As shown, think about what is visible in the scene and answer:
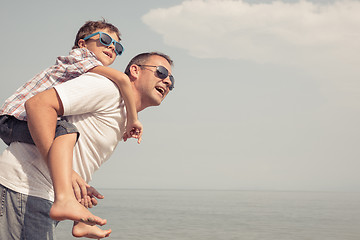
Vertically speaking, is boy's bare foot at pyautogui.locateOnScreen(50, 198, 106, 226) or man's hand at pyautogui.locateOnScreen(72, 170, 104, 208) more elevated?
man's hand at pyautogui.locateOnScreen(72, 170, 104, 208)

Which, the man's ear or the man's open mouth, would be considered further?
the man's ear

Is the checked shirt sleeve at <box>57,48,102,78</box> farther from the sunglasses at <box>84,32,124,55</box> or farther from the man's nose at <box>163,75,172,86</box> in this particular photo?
the sunglasses at <box>84,32,124,55</box>

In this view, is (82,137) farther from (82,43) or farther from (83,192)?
(82,43)

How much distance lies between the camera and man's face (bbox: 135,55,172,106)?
2861 mm

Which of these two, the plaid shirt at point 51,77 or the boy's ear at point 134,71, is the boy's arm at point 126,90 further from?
the boy's ear at point 134,71

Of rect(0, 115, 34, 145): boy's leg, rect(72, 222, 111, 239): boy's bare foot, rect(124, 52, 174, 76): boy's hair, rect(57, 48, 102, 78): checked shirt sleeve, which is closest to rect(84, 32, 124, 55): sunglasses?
rect(124, 52, 174, 76): boy's hair

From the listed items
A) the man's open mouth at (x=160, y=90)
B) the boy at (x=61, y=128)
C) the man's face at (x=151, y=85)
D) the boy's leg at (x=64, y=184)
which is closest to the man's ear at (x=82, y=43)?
the boy at (x=61, y=128)

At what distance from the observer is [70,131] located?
7.80ft

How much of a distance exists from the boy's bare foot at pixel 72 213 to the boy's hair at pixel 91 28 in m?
1.86

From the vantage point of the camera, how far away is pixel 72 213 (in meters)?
2.16

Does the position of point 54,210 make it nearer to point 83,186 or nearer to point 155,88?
point 83,186

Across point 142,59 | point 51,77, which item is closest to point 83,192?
point 51,77

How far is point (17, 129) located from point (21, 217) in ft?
1.64

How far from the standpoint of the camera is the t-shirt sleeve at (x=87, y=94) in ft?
7.79
